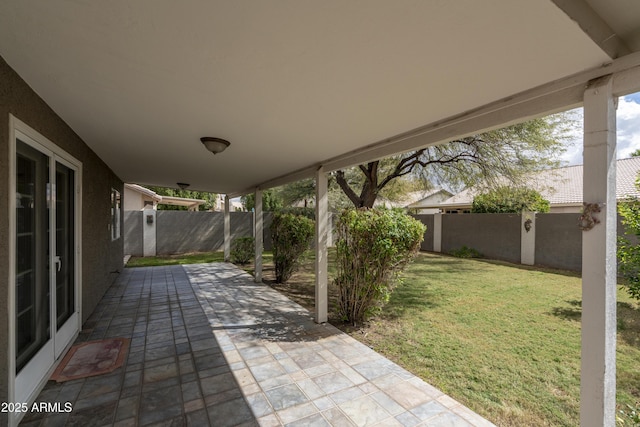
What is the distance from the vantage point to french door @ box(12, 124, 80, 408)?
91.7 inches

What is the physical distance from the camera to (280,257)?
707 centimetres

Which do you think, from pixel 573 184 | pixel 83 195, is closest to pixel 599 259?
pixel 83 195

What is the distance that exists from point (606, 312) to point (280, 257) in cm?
613

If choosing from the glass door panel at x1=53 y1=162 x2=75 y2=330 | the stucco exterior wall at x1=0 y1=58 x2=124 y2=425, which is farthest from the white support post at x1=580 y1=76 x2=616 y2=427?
the glass door panel at x1=53 y1=162 x2=75 y2=330

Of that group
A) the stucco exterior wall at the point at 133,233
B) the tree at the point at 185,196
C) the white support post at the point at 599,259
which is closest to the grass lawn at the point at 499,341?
the white support post at the point at 599,259

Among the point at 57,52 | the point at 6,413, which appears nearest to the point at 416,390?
the point at 6,413

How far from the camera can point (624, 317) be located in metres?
4.67

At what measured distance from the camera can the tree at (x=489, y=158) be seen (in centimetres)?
629

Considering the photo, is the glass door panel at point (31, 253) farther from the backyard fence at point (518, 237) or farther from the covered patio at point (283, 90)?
the backyard fence at point (518, 237)

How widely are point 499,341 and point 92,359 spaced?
16.7 ft

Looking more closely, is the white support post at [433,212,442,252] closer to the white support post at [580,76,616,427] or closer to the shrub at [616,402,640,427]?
the shrub at [616,402,640,427]

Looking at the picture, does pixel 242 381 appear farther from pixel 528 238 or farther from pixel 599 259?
pixel 528 238

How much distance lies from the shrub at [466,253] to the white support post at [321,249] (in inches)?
347

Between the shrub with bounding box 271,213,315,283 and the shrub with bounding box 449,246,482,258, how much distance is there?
7521 mm
